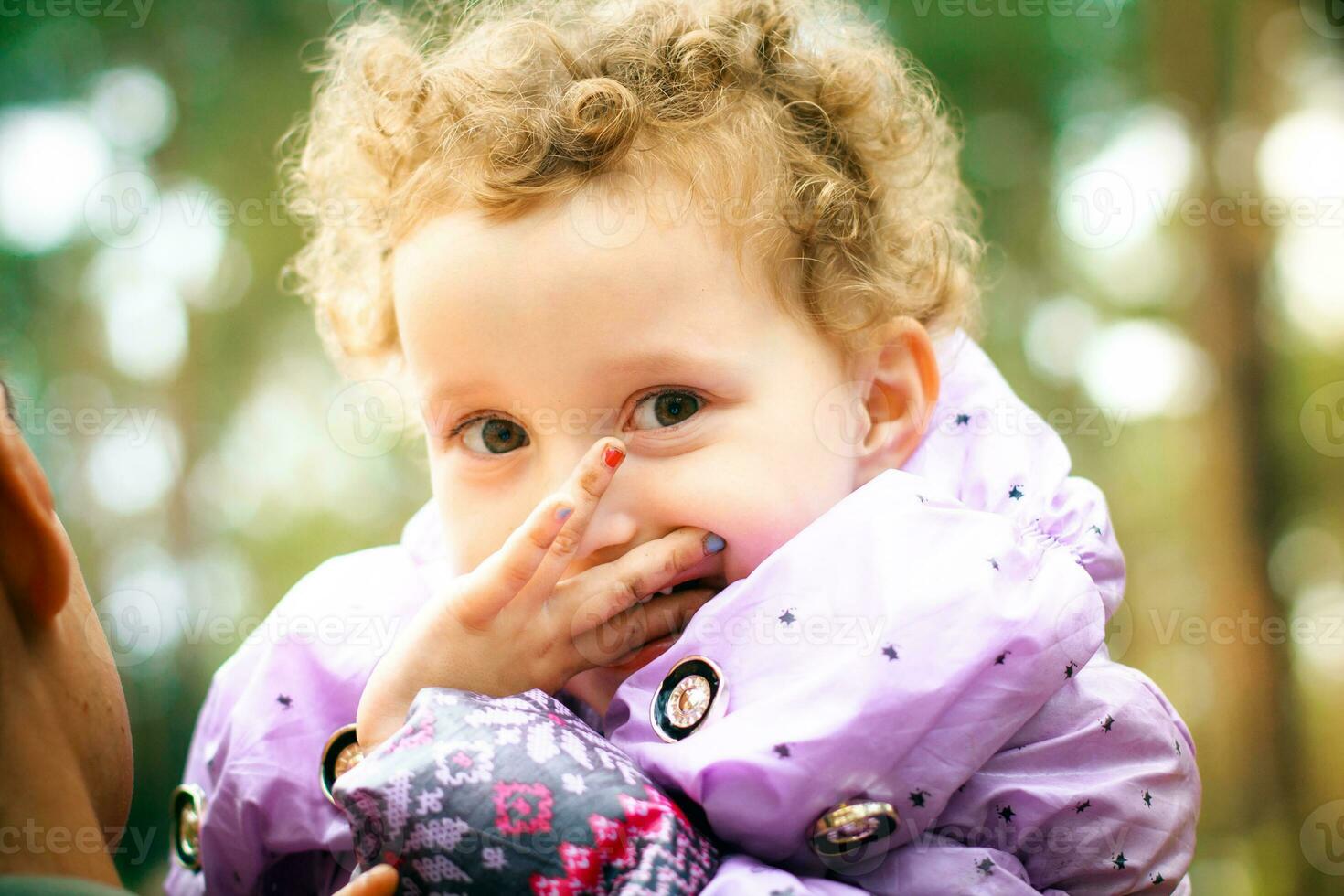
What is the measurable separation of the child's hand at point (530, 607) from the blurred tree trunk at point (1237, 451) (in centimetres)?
313

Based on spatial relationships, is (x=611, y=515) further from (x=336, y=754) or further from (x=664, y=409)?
(x=336, y=754)

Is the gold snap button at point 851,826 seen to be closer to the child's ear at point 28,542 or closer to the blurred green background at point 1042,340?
the child's ear at point 28,542

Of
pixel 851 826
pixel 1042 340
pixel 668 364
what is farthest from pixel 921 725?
pixel 1042 340

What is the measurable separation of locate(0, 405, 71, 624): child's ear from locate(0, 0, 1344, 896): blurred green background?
257 centimetres

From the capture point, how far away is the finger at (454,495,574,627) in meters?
1.01

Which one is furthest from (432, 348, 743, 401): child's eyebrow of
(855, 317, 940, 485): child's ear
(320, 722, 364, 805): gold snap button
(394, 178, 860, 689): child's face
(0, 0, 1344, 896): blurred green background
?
(0, 0, 1344, 896): blurred green background

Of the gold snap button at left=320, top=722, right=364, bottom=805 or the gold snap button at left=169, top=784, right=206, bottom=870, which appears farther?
the gold snap button at left=169, top=784, right=206, bottom=870

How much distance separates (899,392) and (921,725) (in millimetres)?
525

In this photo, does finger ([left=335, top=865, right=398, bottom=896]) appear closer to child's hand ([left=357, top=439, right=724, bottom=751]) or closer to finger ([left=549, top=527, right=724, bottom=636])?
child's hand ([left=357, top=439, right=724, bottom=751])

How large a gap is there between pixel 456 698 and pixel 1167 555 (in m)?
3.41

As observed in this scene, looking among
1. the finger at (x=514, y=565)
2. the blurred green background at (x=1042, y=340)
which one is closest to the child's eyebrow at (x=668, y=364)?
the finger at (x=514, y=565)

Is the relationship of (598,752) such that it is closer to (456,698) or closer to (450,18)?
(456,698)

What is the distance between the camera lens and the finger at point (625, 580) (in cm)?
105

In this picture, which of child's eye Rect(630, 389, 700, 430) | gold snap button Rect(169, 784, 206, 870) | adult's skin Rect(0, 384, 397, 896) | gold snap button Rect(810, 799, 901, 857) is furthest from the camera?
gold snap button Rect(169, 784, 206, 870)
